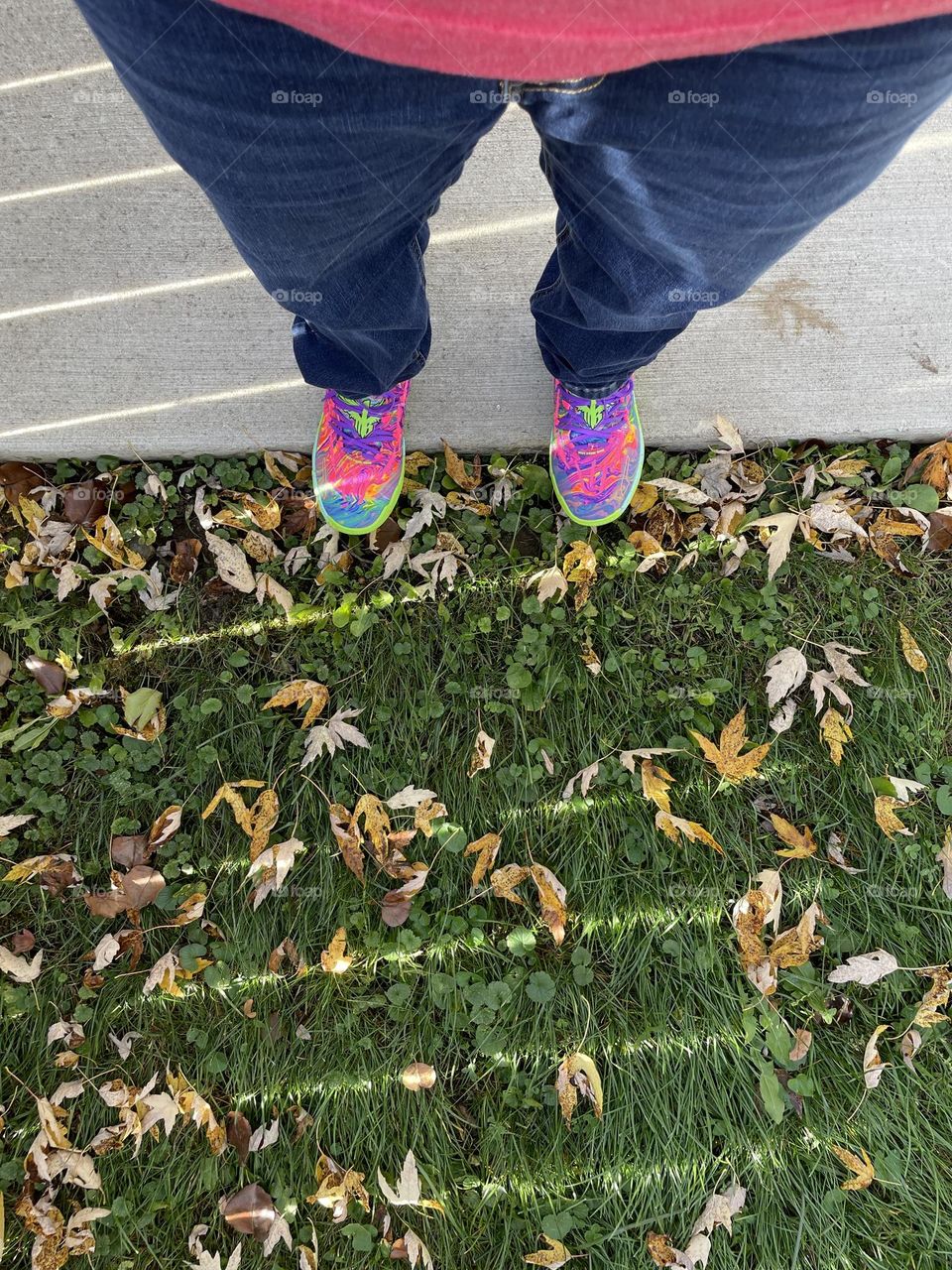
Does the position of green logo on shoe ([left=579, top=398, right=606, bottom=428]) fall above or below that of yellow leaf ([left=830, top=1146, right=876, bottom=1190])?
above

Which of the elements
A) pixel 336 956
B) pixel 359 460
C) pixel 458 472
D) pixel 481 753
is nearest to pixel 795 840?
pixel 481 753

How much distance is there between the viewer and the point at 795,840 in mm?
2156

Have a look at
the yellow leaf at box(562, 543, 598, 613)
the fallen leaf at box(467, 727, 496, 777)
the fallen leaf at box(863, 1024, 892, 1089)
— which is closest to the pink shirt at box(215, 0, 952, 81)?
the yellow leaf at box(562, 543, 598, 613)

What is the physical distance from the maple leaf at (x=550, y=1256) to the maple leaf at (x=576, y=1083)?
0.27m

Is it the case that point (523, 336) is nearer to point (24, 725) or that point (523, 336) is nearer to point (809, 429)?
point (809, 429)

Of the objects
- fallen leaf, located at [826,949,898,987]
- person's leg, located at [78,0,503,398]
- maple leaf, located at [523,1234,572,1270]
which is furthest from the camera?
fallen leaf, located at [826,949,898,987]

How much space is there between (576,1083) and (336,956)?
2.28 ft

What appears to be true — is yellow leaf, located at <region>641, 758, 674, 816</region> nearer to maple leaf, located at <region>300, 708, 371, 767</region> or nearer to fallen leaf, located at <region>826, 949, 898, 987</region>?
fallen leaf, located at <region>826, 949, 898, 987</region>

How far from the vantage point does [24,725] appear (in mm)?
2256

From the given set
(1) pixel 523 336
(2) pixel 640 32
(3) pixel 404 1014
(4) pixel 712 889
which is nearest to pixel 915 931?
(4) pixel 712 889

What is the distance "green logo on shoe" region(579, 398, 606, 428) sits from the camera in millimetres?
2133

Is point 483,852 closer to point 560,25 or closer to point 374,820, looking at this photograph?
point 374,820

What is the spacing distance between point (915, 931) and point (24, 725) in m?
2.50

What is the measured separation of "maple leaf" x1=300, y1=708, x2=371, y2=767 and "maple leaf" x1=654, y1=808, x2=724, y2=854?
815 mm
